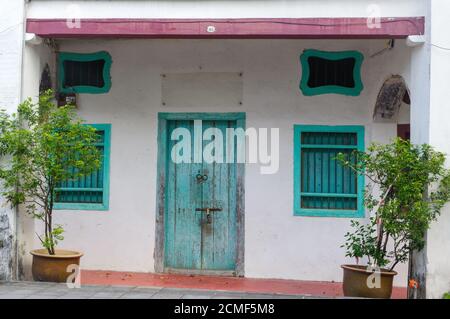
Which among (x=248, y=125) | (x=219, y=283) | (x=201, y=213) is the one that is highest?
(x=248, y=125)

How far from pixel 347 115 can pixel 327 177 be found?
95 centimetres

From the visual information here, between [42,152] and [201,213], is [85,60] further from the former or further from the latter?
[201,213]

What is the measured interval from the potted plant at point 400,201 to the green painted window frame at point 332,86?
207cm

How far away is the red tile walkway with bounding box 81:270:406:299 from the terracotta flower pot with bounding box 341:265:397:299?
0.77 metres

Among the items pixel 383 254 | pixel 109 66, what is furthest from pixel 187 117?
pixel 383 254

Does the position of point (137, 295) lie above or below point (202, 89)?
below

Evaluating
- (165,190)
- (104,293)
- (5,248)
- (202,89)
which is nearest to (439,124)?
(202,89)

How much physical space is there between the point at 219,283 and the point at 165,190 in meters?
1.65

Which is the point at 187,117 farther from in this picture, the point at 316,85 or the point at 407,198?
the point at 407,198

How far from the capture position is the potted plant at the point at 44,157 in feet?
24.5

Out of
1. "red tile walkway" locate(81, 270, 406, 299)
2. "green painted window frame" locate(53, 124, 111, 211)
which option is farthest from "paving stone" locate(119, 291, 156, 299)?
"green painted window frame" locate(53, 124, 111, 211)

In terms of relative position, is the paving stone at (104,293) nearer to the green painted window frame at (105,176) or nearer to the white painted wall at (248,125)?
the white painted wall at (248,125)

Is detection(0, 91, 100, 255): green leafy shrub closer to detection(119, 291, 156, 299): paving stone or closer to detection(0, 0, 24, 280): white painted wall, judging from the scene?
detection(0, 0, 24, 280): white painted wall

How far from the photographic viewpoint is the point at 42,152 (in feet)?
24.6
